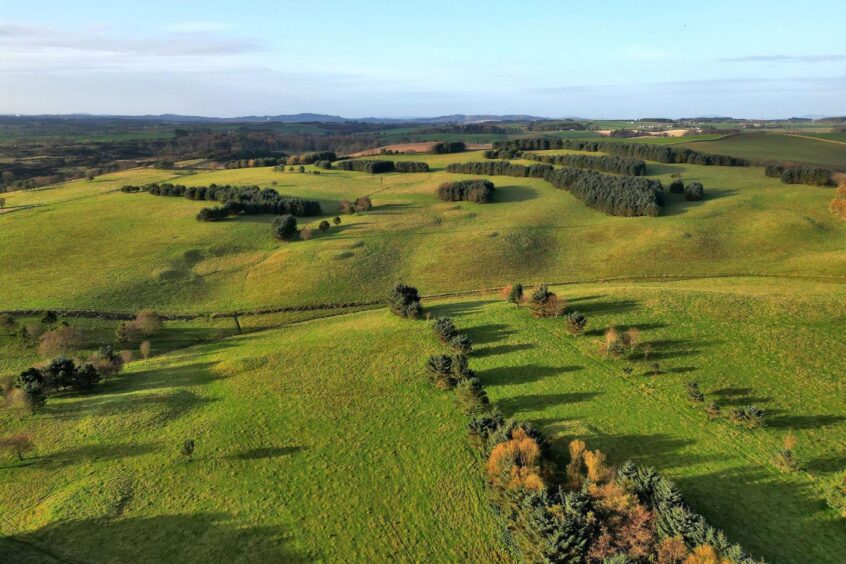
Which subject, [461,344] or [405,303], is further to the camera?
[405,303]

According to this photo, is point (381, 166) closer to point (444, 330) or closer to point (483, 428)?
point (444, 330)

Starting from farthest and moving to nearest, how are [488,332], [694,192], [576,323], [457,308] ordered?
1. [694,192]
2. [457,308]
3. [488,332]
4. [576,323]

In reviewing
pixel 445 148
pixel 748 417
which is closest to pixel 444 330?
pixel 748 417

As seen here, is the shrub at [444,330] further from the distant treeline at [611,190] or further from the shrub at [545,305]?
the distant treeline at [611,190]

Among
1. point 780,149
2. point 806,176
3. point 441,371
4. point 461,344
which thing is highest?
point 780,149

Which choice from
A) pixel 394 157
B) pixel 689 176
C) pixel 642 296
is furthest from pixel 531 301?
pixel 394 157

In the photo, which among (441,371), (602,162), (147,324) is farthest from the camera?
(602,162)

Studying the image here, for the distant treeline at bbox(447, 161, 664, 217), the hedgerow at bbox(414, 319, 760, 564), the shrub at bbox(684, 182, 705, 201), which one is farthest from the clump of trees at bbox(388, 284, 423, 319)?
the shrub at bbox(684, 182, 705, 201)

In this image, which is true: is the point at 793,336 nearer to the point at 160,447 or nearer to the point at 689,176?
the point at 160,447
